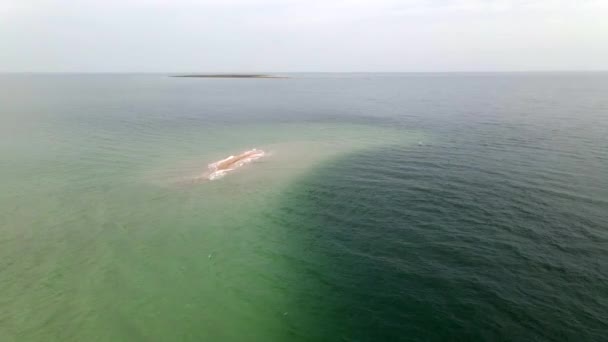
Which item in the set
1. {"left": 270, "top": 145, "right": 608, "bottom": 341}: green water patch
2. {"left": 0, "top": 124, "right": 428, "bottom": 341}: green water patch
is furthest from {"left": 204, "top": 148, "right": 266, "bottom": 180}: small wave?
{"left": 270, "top": 145, "right": 608, "bottom": 341}: green water patch

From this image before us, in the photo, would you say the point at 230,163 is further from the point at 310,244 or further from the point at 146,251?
the point at 310,244

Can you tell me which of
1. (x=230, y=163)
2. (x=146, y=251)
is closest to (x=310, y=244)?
(x=146, y=251)

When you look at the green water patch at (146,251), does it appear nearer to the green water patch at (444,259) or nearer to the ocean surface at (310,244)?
the ocean surface at (310,244)

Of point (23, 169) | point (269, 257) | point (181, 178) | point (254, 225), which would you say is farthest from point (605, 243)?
point (23, 169)

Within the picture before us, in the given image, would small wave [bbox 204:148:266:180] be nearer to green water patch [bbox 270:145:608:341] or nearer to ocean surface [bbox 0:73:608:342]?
ocean surface [bbox 0:73:608:342]

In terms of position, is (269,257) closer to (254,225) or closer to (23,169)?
(254,225)

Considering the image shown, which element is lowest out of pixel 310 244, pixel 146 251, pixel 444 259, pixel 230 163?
pixel 146 251
